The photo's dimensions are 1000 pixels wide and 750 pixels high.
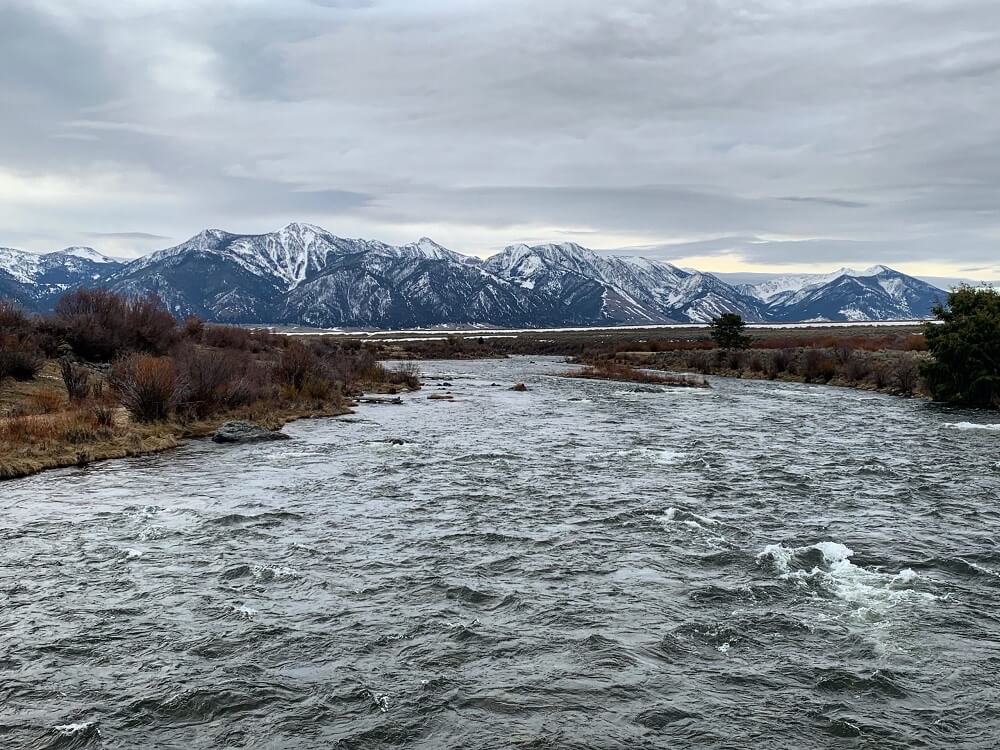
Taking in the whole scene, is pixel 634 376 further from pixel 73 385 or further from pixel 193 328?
pixel 73 385

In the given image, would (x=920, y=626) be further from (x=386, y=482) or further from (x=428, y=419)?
(x=428, y=419)

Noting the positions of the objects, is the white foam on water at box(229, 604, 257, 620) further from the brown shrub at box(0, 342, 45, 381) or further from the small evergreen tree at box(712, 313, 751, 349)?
the small evergreen tree at box(712, 313, 751, 349)

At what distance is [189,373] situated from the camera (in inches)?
1261

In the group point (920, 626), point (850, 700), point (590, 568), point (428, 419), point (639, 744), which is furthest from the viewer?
point (428, 419)

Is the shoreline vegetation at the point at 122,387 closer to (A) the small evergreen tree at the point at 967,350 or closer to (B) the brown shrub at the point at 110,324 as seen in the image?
(B) the brown shrub at the point at 110,324

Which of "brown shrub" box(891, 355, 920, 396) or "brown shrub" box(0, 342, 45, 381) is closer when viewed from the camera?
"brown shrub" box(0, 342, 45, 381)

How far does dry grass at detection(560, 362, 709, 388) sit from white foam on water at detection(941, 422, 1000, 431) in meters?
24.6

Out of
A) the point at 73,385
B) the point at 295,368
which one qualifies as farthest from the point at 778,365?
the point at 73,385

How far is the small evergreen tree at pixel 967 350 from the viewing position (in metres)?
39.0

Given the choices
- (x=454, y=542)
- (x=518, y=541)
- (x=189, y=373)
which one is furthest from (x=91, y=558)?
(x=189, y=373)

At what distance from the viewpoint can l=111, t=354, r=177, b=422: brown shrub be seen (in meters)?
28.0

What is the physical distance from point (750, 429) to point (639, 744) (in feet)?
83.9

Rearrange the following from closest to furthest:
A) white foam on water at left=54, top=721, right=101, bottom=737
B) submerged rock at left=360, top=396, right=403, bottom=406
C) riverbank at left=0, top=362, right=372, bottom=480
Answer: white foam on water at left=54, top=721, right=101, bottom=737 → riverbank at left=0, top=362, right=372, bottom=480 → submerged rock at left=360, top=396, right=403, bottom=406

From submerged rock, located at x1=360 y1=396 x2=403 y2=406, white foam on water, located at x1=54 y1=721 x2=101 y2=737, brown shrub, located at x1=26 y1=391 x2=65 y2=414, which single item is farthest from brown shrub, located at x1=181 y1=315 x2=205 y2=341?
white foam on water, located at x1=54 y1=721 x2=101 y2=737
